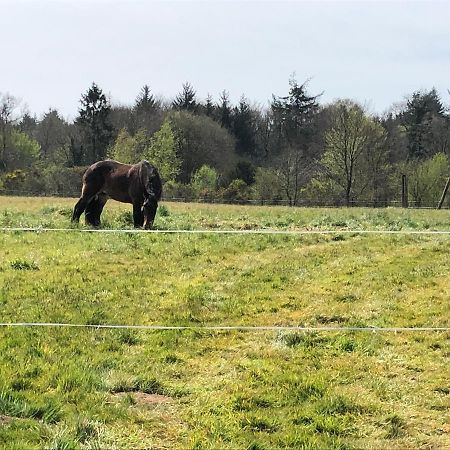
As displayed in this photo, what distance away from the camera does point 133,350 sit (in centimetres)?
596

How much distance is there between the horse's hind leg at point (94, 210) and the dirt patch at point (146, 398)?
37.9 ft

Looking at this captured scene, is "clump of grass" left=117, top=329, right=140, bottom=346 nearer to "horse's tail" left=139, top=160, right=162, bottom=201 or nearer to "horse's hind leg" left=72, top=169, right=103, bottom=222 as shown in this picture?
"horse's tail" left=139, top=160, right=162, bottom=201

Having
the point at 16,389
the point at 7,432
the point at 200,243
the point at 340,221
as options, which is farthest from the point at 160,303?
the point at 340,221

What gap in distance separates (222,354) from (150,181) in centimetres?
995

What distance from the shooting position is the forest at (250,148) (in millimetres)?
44562

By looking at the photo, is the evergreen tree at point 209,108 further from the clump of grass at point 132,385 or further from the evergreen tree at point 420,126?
the clump of grass at point 132,385

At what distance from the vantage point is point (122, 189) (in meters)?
16.2

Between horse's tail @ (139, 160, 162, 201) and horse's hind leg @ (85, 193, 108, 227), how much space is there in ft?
5.07

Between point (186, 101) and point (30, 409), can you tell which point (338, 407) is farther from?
point (186, 101)

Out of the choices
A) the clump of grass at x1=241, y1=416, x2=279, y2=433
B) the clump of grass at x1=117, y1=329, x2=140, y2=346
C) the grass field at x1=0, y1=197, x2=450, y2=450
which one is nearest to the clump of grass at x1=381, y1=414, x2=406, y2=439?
the grass field at x1=0, y1=197, x2=450, y2=450

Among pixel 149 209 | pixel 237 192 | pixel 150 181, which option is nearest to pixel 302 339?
pixel 149 209

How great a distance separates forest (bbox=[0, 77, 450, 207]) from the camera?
44562mm

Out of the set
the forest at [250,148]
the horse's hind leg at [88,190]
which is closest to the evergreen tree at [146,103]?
the forest at [250,148]

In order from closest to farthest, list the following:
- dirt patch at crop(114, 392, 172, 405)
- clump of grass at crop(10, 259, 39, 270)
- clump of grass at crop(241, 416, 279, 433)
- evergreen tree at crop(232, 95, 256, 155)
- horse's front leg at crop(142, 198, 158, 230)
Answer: clump of grass at crop(241, 416, 279, 433)
dirt patch at crop(114, 392, 172, 405)
clump of grass at crop(10, 259, 39, 270)
horse's front leg at crop(142, 198, 158, 230)
evergreen tree at crop(232, 95, 256, 155)
